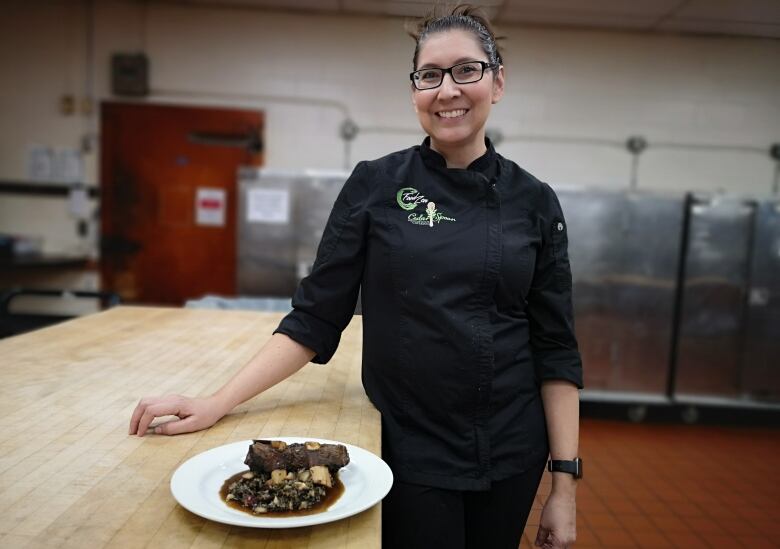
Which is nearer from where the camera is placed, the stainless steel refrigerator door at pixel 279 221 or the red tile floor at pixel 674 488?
the red tile floor at pixel 674 488

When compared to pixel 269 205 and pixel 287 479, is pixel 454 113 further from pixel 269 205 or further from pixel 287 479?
pixel 269 205

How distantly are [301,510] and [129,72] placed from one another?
413cm

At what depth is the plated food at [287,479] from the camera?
0.74 metres

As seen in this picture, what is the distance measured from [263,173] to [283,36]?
1179 mm

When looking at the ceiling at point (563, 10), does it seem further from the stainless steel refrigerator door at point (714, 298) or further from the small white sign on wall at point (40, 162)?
the small white sign on wall at point (40, 162)

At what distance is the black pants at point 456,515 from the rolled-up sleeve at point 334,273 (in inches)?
12.0

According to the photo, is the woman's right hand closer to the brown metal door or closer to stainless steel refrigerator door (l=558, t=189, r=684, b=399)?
stainless steel refrigerator door (l=558, t=189, r=684, b=399)

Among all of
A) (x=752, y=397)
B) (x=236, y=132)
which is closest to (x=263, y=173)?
(x=236, y=132)

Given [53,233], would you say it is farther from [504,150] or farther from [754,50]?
[754,50]

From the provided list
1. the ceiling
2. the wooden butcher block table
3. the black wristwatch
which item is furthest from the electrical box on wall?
the black wristwatch

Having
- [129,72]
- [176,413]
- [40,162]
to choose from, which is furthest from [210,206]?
→ [176,413]

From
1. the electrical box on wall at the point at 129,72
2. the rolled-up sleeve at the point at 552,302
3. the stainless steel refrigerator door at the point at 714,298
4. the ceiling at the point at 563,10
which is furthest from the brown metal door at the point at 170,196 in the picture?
the rolled-up sleeve at the point at 552,302

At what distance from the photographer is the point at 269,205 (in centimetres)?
365

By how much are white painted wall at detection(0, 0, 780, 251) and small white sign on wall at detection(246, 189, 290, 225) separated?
2.28 feet
